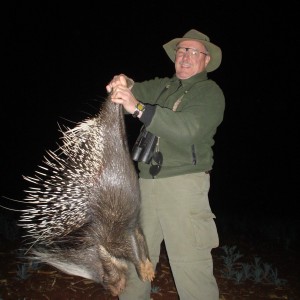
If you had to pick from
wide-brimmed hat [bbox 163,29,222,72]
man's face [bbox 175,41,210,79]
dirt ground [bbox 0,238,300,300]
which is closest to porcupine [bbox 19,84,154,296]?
man's face [bbox 175,41,210,79]

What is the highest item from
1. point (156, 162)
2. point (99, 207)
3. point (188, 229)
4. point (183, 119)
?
point (183, 119)

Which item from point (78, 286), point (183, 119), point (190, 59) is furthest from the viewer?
point (78, 286)

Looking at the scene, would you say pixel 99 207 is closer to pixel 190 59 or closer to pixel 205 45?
pixel 190 59

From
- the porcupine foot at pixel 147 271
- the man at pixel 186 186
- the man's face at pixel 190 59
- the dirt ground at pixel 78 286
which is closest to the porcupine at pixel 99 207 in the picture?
the porcupine foot at pixel 147 271

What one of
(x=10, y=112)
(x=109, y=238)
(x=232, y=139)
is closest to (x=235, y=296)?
(x=109, y=238)

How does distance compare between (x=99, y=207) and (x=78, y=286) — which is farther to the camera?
(x=78, y=286)

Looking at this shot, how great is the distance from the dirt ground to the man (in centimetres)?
113

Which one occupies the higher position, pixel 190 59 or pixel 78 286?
pixel 190 59

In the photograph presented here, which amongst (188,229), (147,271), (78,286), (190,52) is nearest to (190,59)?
(190,52)

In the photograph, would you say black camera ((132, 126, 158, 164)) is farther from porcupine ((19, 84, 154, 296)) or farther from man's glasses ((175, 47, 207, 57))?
man's glasses ((175, 47, 207, 57))

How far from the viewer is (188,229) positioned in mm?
2260

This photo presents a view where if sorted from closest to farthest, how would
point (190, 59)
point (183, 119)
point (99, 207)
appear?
point (183, 119) < point (99, 207) < point (190, 59)

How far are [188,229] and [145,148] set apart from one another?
1.84ft

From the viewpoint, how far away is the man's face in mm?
2402
